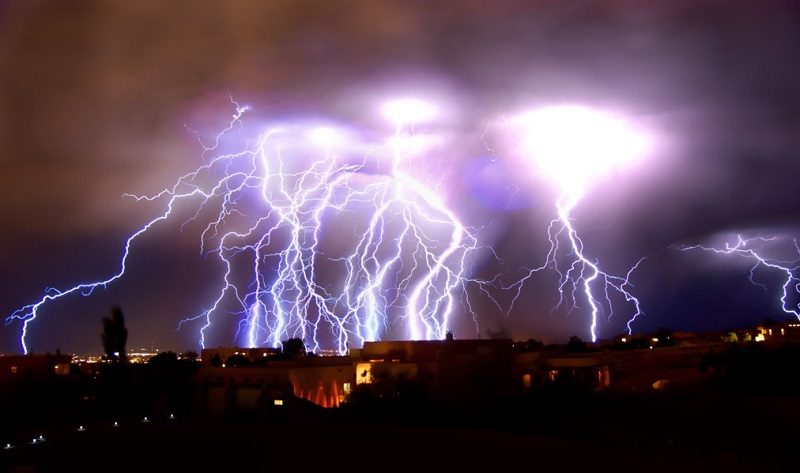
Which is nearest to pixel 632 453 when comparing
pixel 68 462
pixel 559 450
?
pixel 559 450

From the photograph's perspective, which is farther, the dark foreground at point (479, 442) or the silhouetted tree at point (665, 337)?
the silhouetted tree at point (665, 337)

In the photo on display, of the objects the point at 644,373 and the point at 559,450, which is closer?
the point at 559,450

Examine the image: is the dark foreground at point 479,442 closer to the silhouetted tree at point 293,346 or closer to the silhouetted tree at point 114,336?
the silhouetted tree at point 114,336

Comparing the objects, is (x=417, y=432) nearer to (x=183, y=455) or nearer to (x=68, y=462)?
(x=183, y=455)

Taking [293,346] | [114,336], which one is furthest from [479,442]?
[293,346]

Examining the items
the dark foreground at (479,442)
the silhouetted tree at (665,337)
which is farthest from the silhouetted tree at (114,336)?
the silhouetted tree at (665,337)

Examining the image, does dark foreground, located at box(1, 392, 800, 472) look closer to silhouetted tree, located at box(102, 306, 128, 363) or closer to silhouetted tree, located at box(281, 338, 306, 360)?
silhouetted tree, located at box(102, 306, 128, 363)

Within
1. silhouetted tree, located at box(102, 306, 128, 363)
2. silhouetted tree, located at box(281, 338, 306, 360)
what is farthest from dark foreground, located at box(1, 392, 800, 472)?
silhouetted tree, located at box(281, 338, 306, 360)

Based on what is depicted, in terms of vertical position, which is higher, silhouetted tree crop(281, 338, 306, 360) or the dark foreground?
silhouetted tree crop(281, 338, 306, 360)

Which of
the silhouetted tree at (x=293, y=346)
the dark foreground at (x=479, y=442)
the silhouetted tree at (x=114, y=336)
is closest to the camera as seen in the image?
the dark foreground at (x=479, y=442)
